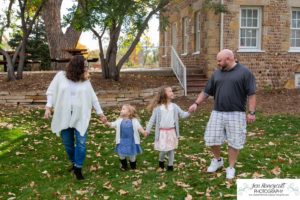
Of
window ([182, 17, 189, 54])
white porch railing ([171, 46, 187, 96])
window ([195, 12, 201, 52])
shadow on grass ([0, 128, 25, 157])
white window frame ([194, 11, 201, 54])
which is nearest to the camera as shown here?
shadow on grass ([0, 128, 25, 157])

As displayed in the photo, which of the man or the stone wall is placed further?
the stone wall

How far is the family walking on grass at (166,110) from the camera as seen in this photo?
591cm

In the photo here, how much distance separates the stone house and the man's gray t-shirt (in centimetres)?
1143

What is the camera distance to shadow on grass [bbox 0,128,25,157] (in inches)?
333

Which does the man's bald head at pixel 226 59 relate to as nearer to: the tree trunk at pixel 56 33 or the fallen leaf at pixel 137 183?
the fallen leaf at pixel 137 183

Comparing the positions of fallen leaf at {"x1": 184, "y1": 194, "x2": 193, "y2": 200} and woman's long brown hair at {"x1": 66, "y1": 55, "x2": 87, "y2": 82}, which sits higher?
woman's long brown hair at {"x1": 66, "y1": 55, "x2": 87, "y2": 82}

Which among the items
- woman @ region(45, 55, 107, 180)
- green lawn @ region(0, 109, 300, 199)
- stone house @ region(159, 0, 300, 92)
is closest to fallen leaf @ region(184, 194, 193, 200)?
green lawn @ region(0, 109, 300, 199)

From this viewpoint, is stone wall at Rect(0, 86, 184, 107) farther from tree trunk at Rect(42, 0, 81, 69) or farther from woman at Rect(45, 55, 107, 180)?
woman at Rect(45, 55, 107, 180)

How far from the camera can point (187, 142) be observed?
902 cm

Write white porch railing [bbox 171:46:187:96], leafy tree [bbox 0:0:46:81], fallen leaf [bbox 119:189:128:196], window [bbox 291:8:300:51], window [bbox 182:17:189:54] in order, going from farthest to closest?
window [bbox 182:17:189:54]
window [bbox 291:8:300:51]
white porch railing [bbox 171:46:187:96]
leafy tree [bbox 0:0:46:81]
fallen leaf [bbox 119:189:128:196]

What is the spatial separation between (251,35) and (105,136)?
10.5 m

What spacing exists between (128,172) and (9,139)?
12.0ft

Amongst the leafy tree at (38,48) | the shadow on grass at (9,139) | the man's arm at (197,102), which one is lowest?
the shadow on grass at (9,139)

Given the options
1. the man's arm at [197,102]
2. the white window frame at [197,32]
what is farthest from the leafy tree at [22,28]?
the man's arm at [197,102]
